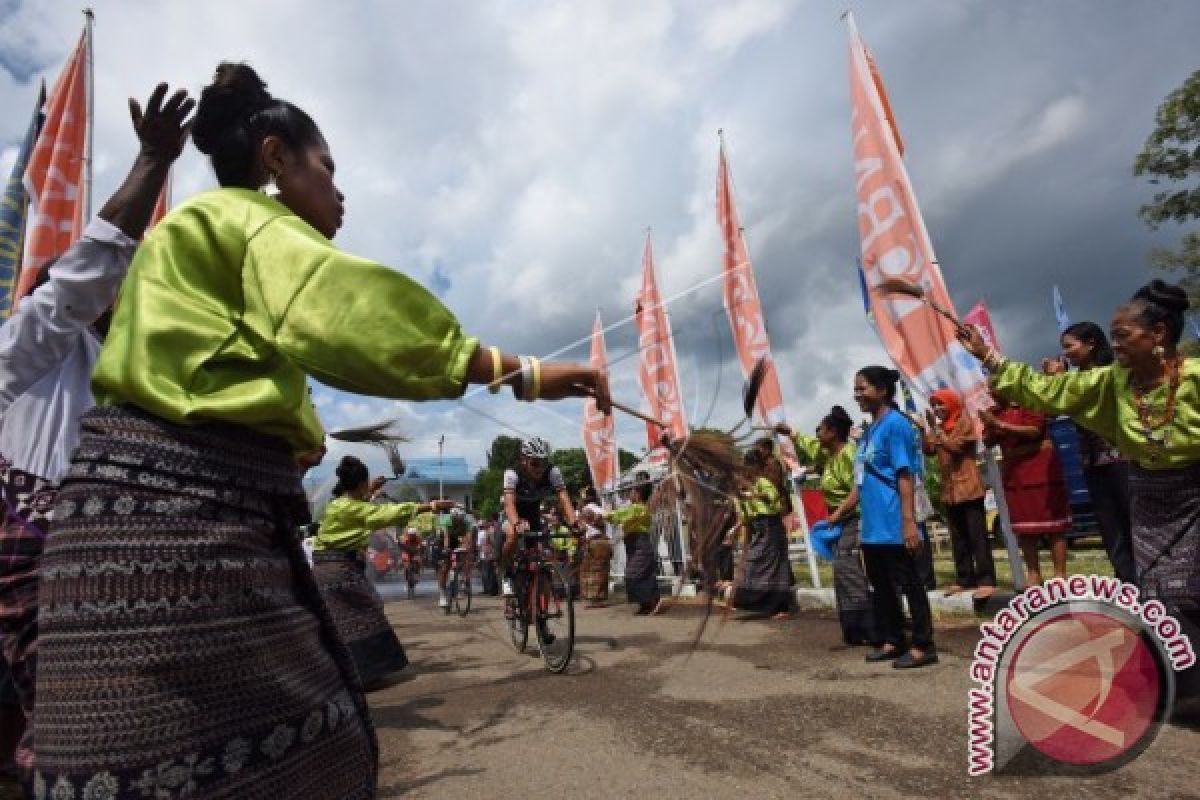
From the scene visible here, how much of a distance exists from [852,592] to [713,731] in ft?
8.26

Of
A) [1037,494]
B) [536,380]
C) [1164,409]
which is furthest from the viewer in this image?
[1037,494]

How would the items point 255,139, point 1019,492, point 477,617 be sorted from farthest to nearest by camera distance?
point 477,617 < point 1019,492 < point 255,139

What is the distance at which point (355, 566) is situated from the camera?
5.91m

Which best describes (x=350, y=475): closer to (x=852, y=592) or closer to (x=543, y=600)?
(x=543, y=600)

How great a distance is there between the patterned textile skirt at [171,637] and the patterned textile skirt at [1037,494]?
5.76 metres

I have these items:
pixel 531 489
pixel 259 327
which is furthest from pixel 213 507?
pixel 531 489

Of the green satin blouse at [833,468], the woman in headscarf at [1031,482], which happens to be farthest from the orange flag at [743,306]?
the woman in headscarf at [1031,482]

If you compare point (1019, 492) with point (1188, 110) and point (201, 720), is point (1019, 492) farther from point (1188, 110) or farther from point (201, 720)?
point (1188, 110)

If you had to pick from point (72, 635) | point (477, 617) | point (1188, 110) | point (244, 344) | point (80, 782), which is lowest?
point (477, 617)

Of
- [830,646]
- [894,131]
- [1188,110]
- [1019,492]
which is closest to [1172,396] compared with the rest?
[1019,492]

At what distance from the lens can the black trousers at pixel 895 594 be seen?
4859 millimetres

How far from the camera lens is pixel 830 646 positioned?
594 centimetres

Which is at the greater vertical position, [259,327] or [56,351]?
[56,351]

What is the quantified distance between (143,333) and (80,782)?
67 centimetres
